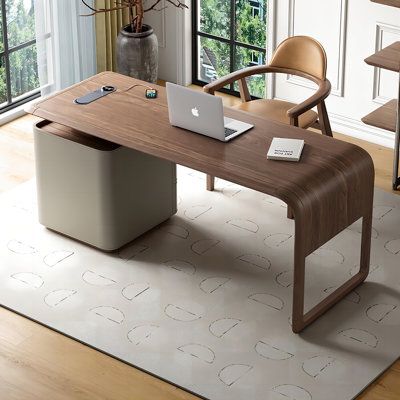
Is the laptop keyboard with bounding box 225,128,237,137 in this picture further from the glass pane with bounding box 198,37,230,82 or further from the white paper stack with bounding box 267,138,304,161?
the glass pane with bounding box 198,37,230,82

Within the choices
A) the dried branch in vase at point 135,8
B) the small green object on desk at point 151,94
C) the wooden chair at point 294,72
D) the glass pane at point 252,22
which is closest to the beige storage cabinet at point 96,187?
the small green object on desk at point 151,94

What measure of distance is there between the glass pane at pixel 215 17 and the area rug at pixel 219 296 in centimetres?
163

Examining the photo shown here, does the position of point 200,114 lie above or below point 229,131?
above

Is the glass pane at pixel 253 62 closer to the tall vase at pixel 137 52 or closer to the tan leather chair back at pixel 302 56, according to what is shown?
the tall vase at pixel 137 52

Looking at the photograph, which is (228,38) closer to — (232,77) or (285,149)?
(232,77)

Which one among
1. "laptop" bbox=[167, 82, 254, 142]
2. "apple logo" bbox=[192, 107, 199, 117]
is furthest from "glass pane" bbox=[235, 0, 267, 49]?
"apple logo" bbox=[192, 107, 199, 117]

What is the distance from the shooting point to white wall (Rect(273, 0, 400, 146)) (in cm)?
656

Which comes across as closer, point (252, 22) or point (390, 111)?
point (390, 111)

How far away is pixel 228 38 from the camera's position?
7457 millimetres

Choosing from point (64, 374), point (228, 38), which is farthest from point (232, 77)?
point (64, 374)

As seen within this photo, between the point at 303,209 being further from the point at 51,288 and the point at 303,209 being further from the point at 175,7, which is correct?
the point at 175,7

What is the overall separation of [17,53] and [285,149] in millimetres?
2690

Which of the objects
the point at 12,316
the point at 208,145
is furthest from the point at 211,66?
the point at 12,316

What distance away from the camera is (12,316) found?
5168 millimetres
